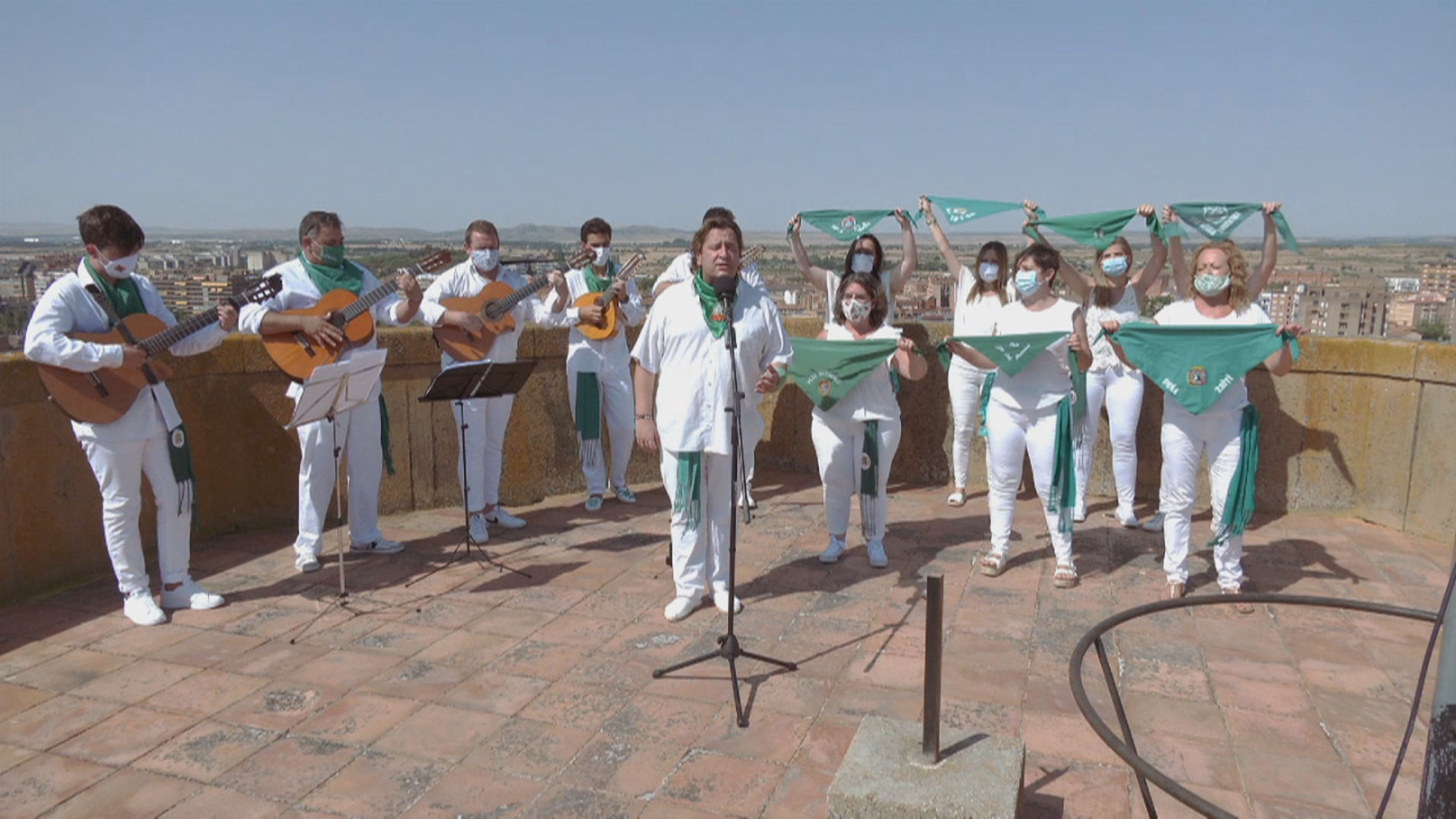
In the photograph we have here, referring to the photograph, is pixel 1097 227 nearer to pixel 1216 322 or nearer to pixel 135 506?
pixel 1216 322

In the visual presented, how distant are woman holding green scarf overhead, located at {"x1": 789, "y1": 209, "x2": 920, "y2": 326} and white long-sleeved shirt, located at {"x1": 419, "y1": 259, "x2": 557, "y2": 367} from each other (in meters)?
2.04

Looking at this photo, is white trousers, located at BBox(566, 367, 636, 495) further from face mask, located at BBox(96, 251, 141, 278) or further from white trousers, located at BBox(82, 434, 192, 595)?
face mask, located at BBox(96, 251, 141, 278)

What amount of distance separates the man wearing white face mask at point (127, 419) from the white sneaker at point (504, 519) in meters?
2.15

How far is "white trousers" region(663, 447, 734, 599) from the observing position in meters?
5.45

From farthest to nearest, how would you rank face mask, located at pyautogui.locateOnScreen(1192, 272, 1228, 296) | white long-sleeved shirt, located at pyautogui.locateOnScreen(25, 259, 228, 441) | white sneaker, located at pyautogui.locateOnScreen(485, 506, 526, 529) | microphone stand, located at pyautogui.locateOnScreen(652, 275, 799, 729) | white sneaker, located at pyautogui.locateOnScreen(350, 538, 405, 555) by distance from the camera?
white sneaker, located at pyautogui.locateOnScreen(485, 506, 526, 529), white sneaker, located at pyautogui.locateOnScreen(350, 538, 405, 555), face mask, located at pyautogui.locateOnScreen(1192, 272, 1228, 296), white long-sleeved shirt, located at pyautogui.locateOnScreen(25, 259, 228, 441), microphone stand, located at pyautogui.locateOnScreen(652, 275, 799, 729)

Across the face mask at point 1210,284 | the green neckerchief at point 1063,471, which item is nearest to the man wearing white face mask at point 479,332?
the green neckerchief at point 1063,471

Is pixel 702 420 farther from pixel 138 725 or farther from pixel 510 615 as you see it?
pixel 138 725

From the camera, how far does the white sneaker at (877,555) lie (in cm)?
646

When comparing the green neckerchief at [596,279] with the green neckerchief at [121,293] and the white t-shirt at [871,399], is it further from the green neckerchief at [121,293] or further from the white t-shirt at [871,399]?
the green neckerchief at [121,293]

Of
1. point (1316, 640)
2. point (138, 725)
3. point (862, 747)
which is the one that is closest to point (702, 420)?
point (862, 747)

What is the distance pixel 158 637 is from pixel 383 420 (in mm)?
1974

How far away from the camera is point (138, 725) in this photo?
4293 millimetres

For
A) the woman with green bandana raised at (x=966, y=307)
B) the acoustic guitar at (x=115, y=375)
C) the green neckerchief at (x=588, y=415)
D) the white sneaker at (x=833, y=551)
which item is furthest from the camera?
the green neckerchief at (x=588, y=415)

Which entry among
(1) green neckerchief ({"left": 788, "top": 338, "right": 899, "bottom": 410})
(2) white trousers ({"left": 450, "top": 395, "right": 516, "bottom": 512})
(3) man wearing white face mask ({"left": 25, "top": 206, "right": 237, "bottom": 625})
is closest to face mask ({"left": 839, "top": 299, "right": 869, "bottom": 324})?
(1) green neckerchief ({"left": 788, "top": 338, "right": 899, "bottom": 410})
